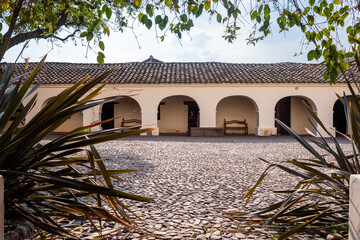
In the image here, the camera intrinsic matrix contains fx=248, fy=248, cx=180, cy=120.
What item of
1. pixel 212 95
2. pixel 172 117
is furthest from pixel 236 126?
pixel 172 117

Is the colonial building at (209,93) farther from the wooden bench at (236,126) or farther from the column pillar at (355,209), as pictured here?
the column pillar at (355,209)

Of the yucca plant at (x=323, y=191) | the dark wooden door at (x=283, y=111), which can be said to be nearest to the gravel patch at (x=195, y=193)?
the yucca plant at (x=323, y=191)

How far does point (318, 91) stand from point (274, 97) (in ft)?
7.04

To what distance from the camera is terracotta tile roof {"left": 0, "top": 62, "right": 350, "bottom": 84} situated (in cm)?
1252

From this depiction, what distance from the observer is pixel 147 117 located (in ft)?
41.5

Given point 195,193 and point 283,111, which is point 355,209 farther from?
point 283,111

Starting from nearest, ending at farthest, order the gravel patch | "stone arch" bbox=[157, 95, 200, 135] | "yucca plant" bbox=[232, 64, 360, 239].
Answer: "yucca plant" bbox=[232, 64, 360, 239]
the gravel patch
"stone arch" bbox=[157, 95, 200, 135]

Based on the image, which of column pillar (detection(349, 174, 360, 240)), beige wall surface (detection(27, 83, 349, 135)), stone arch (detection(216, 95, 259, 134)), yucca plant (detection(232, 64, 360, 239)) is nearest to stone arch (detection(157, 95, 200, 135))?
stone arch (detection(216, 95, 259, 134))

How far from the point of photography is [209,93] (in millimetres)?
12578

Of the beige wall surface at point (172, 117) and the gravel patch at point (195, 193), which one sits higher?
the beige wall surface at point (172, 117)

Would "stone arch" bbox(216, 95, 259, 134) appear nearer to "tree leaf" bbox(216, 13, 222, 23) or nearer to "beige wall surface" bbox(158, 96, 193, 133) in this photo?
"beige wall surface" bbox(158, 96, 193, 133)

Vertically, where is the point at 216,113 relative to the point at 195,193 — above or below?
above

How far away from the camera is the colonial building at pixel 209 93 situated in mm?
12430

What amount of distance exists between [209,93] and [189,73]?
197cm
